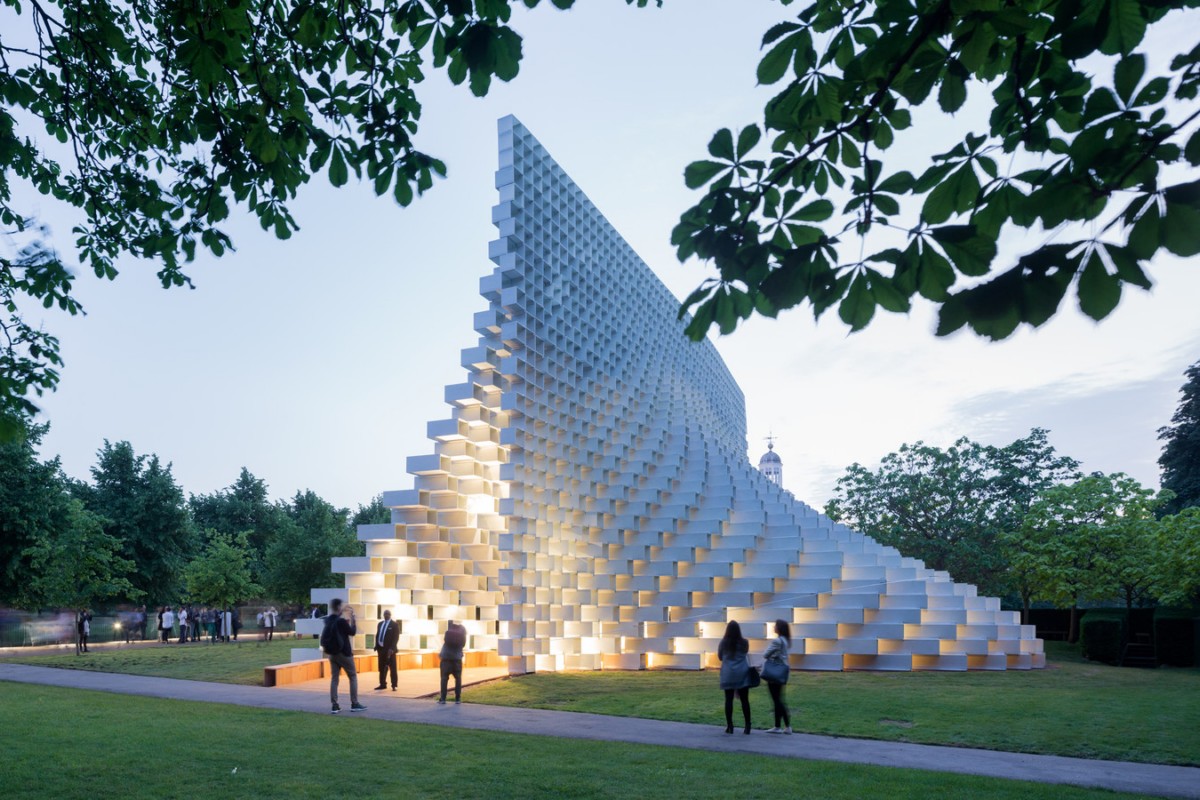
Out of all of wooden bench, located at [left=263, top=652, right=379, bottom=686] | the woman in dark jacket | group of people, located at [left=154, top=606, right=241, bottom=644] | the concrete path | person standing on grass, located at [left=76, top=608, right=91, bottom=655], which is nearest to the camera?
the concrete path

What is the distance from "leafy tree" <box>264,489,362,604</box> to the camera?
4156 cm

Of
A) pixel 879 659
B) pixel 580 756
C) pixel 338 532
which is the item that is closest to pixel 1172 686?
pixel 879 659

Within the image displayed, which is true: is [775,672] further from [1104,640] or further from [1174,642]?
[1174,642]

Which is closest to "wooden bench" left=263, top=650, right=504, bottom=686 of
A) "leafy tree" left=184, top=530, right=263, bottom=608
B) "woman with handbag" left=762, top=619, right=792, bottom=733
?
"woman with handbag" left=762, top=619, right=792, bottom=733

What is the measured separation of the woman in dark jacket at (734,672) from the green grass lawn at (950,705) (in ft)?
3.45

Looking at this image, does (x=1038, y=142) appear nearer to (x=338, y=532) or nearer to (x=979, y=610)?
(x=979, y=610)

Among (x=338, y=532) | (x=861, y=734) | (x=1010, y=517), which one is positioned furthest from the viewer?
(x=338, y=532)

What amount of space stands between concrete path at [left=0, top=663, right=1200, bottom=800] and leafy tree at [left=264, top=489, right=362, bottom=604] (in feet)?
88.5

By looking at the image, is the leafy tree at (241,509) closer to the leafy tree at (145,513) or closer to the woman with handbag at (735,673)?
the leafy tree at (145,513)

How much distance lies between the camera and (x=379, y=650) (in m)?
15.1

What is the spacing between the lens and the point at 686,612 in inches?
754

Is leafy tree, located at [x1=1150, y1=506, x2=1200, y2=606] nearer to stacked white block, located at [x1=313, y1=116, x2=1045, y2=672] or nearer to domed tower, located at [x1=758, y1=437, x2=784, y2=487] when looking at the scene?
stacked white block, located at [x1=313, y1=116, x2=1045, y2=672]

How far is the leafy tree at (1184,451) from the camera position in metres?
40.1

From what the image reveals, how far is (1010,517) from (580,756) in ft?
103
